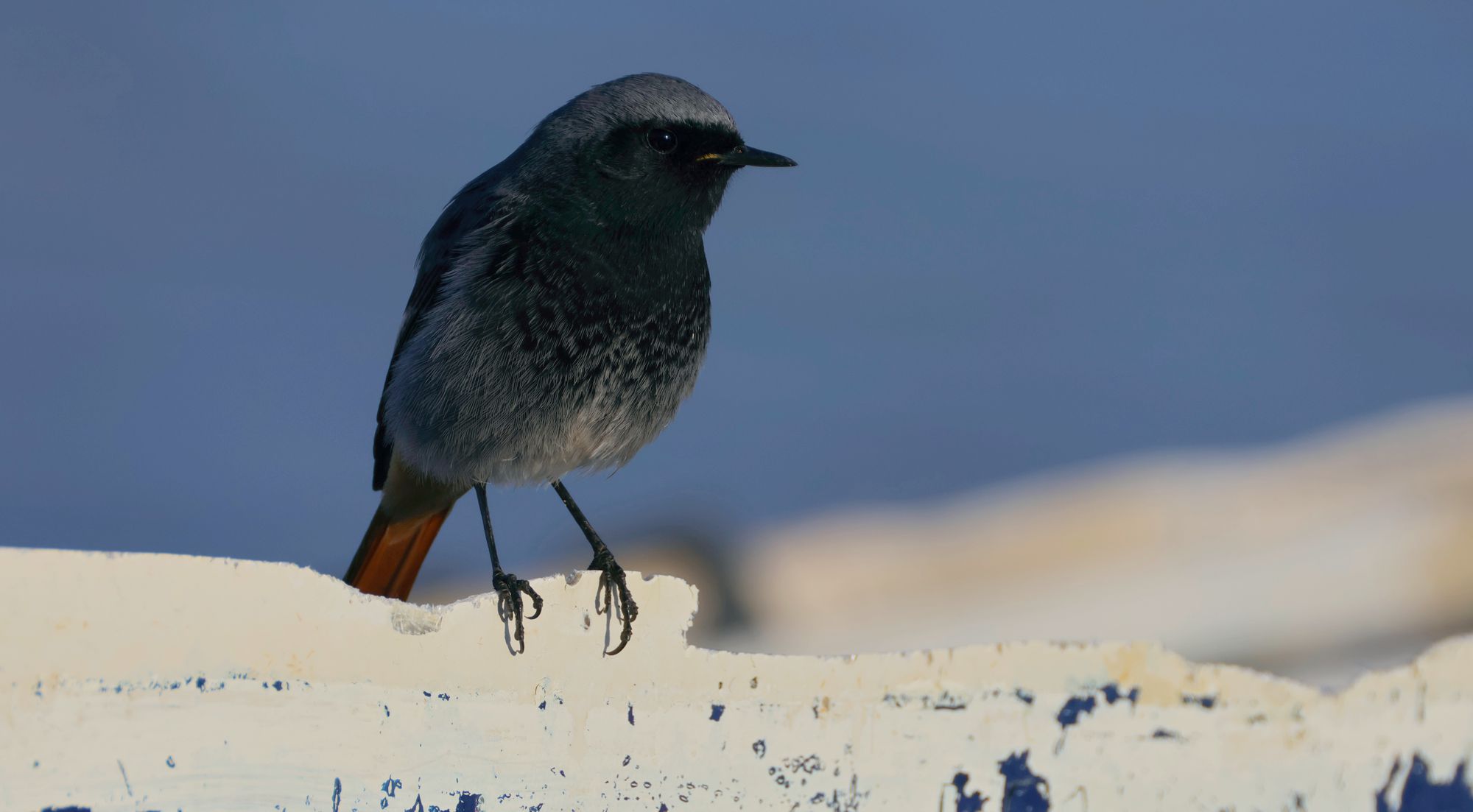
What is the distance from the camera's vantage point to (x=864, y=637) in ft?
37.6

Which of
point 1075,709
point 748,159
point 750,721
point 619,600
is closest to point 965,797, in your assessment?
point 1075,709

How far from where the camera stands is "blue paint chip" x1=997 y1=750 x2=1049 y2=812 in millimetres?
3002

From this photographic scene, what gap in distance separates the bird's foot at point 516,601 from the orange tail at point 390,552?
92 centimetres

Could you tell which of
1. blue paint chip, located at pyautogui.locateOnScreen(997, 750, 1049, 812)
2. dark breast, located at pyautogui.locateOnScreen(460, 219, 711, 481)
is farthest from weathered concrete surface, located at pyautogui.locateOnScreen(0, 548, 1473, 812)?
dark breast, located at pyautogui.locateOnScreen(460, 219, 711, 481)

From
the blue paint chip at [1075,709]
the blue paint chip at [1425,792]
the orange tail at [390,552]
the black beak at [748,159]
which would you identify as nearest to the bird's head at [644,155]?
the black beak at [748,159]

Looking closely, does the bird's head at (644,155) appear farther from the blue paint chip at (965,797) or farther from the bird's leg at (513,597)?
the blue paint chip at (965,797)

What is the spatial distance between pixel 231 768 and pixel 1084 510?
9170mm

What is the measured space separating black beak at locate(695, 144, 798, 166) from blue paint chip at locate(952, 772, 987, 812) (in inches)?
74.4

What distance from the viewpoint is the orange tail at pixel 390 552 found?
4.47 m

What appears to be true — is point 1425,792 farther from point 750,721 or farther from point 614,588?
point 614,588

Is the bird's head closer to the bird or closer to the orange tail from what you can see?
the bird

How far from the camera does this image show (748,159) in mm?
4184

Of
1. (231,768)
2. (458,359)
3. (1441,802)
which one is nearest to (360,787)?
(231,768)

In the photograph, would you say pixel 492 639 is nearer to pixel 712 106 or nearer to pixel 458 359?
pixel 458 359
